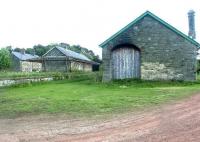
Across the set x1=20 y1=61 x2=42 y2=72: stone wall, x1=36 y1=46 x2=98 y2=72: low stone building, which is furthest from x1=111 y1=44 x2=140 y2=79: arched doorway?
x1=20 y1=61 x2=42 y2=72: stone wall

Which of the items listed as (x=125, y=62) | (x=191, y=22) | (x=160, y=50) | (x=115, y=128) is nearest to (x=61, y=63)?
(x=191, y=22)

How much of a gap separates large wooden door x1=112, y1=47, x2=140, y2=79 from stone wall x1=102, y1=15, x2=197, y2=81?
0.67m

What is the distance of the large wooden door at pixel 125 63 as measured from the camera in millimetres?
30812

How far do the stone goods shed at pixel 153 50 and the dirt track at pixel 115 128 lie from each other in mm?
15694

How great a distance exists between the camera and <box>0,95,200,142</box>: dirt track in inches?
394

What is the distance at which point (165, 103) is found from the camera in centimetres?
1644

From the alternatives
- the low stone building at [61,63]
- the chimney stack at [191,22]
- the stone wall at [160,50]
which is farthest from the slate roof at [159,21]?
the low stone building at [61,63]

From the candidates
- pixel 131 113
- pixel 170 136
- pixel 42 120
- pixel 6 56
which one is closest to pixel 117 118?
pixel 131 113

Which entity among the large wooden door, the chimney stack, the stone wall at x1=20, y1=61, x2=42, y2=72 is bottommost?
the large wooden door

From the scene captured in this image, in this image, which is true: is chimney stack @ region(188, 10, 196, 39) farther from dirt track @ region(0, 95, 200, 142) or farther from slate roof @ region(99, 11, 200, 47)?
dirt track @ region(0, 95, 200, 142)

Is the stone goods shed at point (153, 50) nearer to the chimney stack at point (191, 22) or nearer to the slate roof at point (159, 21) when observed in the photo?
the slate roof at point (159, 21)

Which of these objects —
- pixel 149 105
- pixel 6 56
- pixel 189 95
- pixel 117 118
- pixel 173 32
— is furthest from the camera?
pixel 6 56

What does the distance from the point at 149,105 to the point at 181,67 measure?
47.9 ft

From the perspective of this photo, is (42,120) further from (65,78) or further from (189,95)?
(65,78)
